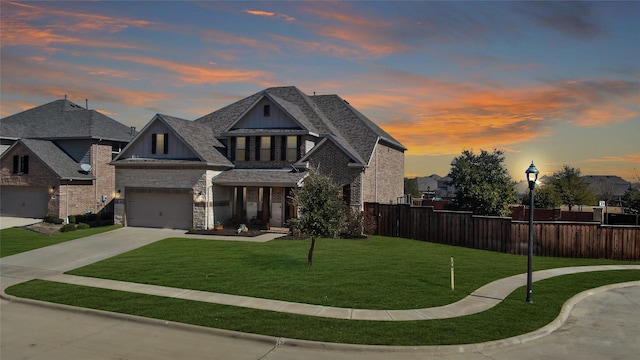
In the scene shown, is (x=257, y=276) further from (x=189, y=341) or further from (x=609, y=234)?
(x=609, y=234)

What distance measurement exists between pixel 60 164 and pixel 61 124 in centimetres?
707

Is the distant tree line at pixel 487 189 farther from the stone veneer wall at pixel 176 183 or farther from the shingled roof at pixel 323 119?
the stone veneer wall at pixel 176 183

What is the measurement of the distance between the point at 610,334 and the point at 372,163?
2277 cm

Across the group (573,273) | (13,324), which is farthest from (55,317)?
(573,273)

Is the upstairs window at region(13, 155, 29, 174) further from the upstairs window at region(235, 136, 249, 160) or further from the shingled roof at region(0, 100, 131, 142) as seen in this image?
the upstairs window at region(235, 136, 249, 160)

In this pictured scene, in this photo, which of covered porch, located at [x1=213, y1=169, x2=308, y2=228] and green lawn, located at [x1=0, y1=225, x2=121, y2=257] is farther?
covered porch, located at [x1=213, y1=169, x2=308, y2=228]

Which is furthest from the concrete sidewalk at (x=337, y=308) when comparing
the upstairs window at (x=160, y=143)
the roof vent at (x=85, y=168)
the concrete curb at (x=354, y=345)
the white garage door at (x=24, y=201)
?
the roof vent at (x=85, y=168)

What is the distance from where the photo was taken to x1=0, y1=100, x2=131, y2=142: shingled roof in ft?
132

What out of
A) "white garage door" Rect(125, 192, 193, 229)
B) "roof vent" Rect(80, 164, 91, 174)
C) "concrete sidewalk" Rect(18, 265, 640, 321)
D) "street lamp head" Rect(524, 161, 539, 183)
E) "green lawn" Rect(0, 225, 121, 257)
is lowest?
"concrete sidewalk" Rect(18, 265, 640, 321)

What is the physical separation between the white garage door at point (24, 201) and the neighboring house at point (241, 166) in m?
8.32

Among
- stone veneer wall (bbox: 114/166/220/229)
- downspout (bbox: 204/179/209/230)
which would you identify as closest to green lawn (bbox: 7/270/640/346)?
downspout (bbox: 204/179/209/230)

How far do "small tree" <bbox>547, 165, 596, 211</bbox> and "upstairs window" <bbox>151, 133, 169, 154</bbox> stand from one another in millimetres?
44753

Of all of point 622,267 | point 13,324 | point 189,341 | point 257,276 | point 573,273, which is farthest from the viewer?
point 622,267

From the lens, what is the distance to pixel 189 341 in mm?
11188
